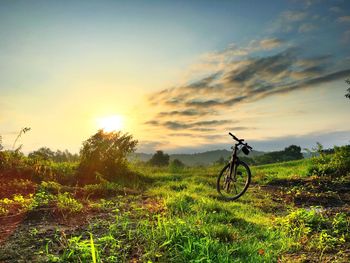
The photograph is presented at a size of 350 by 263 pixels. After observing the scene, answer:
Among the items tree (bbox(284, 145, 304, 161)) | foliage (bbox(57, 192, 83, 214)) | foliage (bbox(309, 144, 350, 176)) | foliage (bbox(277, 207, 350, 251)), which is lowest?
foliage (bbox(277, 207, 350, 251))

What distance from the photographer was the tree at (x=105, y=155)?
15961 mm

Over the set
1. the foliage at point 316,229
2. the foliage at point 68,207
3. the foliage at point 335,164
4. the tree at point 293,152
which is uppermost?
the tree at point 293,152

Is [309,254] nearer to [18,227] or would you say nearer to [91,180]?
[18,227]

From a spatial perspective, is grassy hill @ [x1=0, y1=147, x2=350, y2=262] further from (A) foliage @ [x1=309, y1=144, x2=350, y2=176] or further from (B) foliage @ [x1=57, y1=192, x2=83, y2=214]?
(A) foliage @ [x1=309, y1=144, x2=350, y2=176]

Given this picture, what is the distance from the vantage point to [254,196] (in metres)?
12.8

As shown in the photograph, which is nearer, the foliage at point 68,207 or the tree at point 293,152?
the foliage at point 68,207

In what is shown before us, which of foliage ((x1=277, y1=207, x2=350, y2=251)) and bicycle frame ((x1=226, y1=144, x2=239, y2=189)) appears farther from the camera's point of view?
bicycle frame ((x1=226, y1=144, x2=239, y2=189))

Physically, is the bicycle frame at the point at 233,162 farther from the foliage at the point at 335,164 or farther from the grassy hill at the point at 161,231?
the foliage at the point at 335,164

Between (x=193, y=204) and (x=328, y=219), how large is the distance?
298 cm

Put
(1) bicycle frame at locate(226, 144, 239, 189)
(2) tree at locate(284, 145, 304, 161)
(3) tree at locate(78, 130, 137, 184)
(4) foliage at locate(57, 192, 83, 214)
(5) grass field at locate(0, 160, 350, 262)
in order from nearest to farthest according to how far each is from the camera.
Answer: (5) grass field at locate(0, 160, 350, 262)
(4) foliage at locate(57, 192, 83, 214)
(1) bicycle frame at locate(226, 144, 239, 189)
(3) tree at locate(78, 130, 137, 184)
(2) tree at locate(284, 145, 304, 161)

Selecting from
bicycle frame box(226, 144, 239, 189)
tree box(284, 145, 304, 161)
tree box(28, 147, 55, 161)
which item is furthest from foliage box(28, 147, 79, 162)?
tree box(284, 145, 304, 161)

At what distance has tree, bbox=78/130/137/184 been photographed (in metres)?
16.0

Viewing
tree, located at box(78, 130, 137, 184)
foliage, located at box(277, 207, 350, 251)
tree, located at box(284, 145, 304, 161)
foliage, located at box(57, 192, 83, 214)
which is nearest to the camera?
foliage, located at box(277, 207, 350, 251)

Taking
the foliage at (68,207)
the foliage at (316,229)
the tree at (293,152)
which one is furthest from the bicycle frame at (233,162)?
the tree at (293,152)
